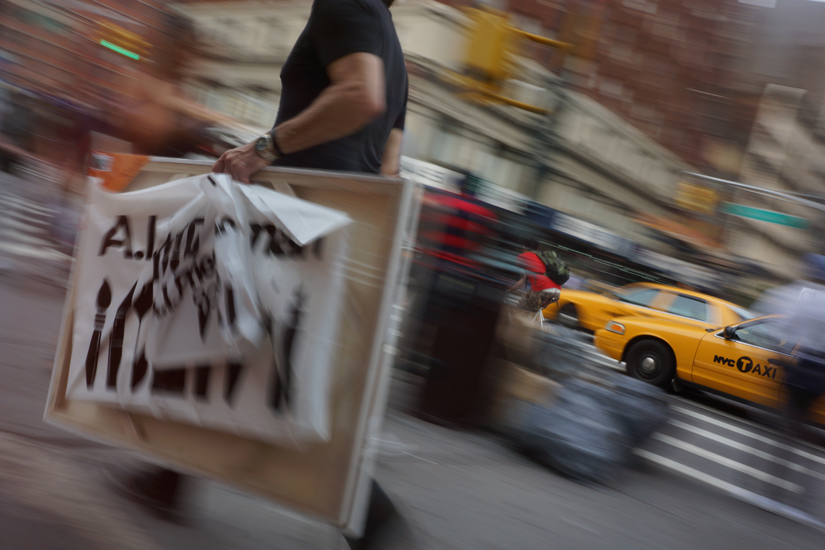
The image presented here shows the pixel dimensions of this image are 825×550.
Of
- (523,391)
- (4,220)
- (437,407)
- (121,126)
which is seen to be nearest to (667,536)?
(523,391)

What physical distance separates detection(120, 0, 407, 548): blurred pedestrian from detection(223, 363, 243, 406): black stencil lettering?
489 millimetres

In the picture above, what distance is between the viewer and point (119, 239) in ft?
7.26

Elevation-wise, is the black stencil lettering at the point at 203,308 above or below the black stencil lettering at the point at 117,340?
above

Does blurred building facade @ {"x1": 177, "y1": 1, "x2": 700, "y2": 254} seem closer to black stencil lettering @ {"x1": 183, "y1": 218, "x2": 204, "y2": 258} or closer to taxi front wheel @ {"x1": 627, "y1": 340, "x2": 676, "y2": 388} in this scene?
taxi front wheel @ {"x1": 627, "y1": 340, "x2": 676, "y2": 388}

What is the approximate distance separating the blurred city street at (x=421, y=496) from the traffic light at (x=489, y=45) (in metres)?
4.32

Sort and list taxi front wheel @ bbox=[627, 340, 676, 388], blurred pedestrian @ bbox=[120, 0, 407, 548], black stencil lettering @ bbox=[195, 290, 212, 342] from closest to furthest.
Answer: black stencil lettering @ bbox=[195, 290, 212, 342], blurred pedestrian @ bbox=[120, 0, 407, 548], taxi front wheel @ bbox=[627, 340, 676, 388]

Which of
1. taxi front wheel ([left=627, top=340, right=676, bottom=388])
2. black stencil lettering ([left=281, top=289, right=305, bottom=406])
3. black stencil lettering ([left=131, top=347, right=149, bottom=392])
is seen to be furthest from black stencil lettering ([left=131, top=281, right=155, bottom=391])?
taxi front wheel ([left=627, top=340, right=676, bottom=388])

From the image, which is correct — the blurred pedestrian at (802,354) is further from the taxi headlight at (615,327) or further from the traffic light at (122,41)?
the taxi headlight at (615,327)

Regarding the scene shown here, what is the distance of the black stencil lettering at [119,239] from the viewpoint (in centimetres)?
218

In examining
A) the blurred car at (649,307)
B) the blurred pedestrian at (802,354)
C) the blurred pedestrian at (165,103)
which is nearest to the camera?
the blurred pedestrian at (165,103)

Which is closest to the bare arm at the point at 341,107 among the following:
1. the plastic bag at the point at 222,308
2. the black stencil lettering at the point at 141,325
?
the plastic bag at the point at 222,308

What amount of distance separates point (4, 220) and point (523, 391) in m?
5.62

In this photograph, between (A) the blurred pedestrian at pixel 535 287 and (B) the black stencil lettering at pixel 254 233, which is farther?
(A) the blurred pedestrian at pixel 535 287

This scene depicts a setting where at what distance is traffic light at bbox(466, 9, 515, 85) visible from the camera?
858cm
